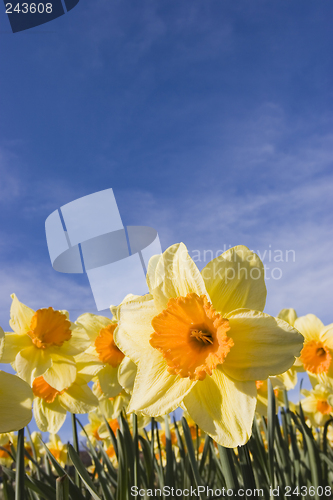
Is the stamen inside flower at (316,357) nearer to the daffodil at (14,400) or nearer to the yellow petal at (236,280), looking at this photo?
the yellow petal at (236,280)

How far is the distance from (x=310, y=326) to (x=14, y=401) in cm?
216

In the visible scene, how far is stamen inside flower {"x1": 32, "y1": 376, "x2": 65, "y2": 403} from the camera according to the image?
7.69 ft

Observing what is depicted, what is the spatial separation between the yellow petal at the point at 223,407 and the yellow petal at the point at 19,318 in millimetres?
1401

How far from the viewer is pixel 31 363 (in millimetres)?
2146

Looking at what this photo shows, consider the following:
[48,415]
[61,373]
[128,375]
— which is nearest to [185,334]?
[128,375]

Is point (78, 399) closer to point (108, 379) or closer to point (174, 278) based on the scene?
point (108, 379)

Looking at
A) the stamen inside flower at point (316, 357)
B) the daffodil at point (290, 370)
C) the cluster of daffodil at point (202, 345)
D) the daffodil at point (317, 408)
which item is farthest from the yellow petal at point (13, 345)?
the daffodil at point (317, 408)

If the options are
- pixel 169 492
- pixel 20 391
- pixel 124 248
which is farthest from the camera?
pixel 124 248

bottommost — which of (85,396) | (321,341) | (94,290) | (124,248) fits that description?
(85,396)

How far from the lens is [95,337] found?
98.0 inches

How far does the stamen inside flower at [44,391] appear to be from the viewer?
2344 millimetres

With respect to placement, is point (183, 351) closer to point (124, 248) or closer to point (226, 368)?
point (226, 368)

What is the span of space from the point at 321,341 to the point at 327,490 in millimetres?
999

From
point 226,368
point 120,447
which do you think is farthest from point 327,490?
point 226,368
